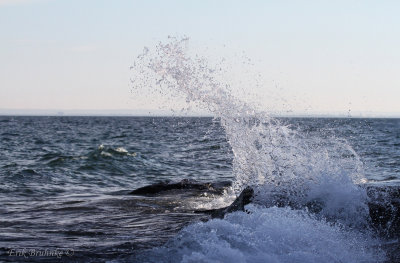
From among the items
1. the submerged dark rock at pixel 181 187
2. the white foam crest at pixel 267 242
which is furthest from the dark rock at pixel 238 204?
the submerged dark rock at pixel 181 187

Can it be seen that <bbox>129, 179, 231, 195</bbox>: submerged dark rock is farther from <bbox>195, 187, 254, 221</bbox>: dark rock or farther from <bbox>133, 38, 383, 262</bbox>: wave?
<bbox>195, 187, 254, 221</bbox>: dark rock

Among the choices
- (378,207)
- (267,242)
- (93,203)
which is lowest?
(93,203)

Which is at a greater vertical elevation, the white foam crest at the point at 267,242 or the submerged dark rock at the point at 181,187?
the white foam crest at the point at 267,242

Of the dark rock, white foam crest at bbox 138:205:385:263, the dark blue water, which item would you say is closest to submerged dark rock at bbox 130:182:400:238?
the dark rock

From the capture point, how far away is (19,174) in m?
17.5

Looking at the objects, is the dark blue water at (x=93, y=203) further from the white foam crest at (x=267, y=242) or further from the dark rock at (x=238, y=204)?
the white foam crest at (x=267, y=242)

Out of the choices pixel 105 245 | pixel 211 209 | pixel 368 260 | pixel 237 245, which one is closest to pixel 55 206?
pixel 211 209

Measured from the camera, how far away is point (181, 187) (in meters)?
13.8

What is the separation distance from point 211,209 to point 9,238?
384 centimetres

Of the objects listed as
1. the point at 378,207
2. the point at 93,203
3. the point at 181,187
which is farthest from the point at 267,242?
the point at 181,187

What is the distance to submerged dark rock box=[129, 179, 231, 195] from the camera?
43.5ft

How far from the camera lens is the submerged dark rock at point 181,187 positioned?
13250mm

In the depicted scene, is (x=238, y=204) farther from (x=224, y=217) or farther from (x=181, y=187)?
(x=181, y=187)

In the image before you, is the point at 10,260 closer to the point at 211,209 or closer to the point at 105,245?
the point at 105,245
